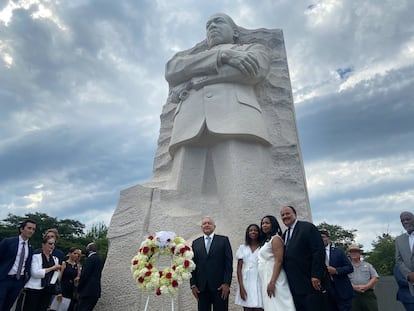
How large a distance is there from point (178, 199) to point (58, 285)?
1814 millimetres

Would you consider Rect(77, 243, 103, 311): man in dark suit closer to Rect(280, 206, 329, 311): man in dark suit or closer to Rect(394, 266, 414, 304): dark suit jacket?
Rect(280, 206, 329, 311): man in dark suit

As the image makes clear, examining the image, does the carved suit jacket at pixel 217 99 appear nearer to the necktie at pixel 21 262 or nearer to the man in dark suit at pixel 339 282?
the man in dark suit at pixel 339 282

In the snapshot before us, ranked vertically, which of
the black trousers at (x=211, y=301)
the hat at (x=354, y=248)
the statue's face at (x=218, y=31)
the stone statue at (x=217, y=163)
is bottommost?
the black trousers at (x=211, y=301)

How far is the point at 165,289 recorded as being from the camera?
321 cm

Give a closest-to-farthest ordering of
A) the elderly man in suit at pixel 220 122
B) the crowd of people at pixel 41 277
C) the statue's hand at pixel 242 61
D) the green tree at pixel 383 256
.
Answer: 1. the crowd of people at pixel 41 277
2. the elderly man in suit at pixel 220 122
3. the statue's hand at pixel 242 61
4. the green tree at pixel 383 256

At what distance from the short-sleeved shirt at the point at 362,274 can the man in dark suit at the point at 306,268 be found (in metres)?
1.34

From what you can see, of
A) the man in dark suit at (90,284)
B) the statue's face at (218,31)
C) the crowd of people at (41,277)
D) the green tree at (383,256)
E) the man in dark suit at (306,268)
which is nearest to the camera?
the man in dark suit at (306,268)

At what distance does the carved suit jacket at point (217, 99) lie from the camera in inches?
202

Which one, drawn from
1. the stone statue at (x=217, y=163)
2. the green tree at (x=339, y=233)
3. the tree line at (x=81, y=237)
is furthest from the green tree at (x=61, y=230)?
the stone statue at (x=217, y=163)

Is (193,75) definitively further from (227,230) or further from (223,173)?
(227,230)

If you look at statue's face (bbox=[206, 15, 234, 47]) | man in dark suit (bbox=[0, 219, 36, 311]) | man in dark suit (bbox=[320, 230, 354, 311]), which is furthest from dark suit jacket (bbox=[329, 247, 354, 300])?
statue's face (bbox=[206, 15, 234, 47])

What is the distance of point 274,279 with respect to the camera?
2889mm

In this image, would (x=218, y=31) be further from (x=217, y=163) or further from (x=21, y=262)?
(x=21, y=262)

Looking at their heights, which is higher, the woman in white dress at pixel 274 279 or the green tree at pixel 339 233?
the green tree at pixel 339 233
